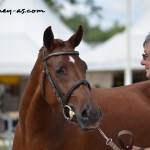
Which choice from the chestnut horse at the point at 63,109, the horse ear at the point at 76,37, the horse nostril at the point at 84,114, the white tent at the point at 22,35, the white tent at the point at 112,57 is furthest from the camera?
the white tent at the point at 112,57

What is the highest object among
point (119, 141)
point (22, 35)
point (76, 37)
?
point (76, 37)

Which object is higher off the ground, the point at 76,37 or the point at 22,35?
the point at 76,37

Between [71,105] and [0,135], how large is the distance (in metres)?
6.75

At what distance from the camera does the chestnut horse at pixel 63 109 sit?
3977 mm

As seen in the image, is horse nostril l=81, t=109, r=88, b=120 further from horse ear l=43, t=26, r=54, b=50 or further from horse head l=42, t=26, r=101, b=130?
horse ear l=43, t=26, r=54, b=50

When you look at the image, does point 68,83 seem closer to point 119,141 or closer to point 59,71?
point 59,71


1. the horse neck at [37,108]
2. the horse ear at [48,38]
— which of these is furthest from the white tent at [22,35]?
the horse ear at [48,38]

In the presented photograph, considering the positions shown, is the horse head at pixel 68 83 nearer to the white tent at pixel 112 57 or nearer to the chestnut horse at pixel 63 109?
the chestnut horse at pixel 63 109

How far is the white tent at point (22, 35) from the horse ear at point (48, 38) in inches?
324

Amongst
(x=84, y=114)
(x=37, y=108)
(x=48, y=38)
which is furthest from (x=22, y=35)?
(x=84, y=114)

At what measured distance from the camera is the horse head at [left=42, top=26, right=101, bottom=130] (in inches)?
153

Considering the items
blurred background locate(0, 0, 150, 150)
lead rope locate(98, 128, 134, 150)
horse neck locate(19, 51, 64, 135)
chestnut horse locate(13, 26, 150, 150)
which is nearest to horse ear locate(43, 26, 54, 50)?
chestnut horse locate(13, 26, 150, 150)

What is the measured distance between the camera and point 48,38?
166 inches

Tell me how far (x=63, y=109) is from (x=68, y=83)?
206 millimetres
